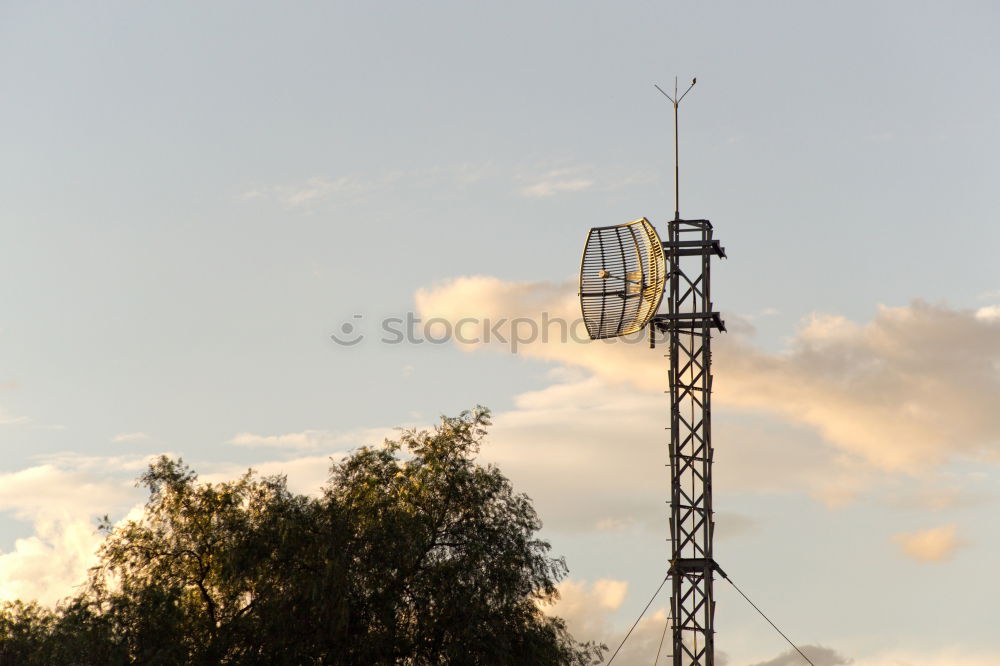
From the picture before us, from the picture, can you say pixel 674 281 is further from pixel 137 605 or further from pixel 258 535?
pixel 137 605

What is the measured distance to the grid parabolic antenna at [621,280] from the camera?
91.1 ft

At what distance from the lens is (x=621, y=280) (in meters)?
28.1

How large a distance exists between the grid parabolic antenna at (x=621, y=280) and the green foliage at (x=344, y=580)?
5.96m

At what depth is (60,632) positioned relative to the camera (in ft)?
102

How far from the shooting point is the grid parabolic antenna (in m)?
27.8

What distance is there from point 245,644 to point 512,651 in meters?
6.21

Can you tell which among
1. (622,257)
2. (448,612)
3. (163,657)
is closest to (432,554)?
(448,612)

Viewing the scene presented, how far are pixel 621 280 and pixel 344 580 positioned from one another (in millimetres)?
9275

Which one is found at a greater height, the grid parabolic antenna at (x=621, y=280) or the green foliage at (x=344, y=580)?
the grid parabolic antenna at (x=621, y=280)

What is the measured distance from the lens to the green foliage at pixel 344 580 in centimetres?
3016

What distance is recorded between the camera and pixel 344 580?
30016mm

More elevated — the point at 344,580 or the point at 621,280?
the point at 621,280

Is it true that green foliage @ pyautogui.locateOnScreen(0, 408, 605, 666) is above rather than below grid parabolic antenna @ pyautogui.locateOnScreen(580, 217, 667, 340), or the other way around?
below

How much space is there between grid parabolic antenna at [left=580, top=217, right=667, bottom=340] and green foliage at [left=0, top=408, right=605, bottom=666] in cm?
596
